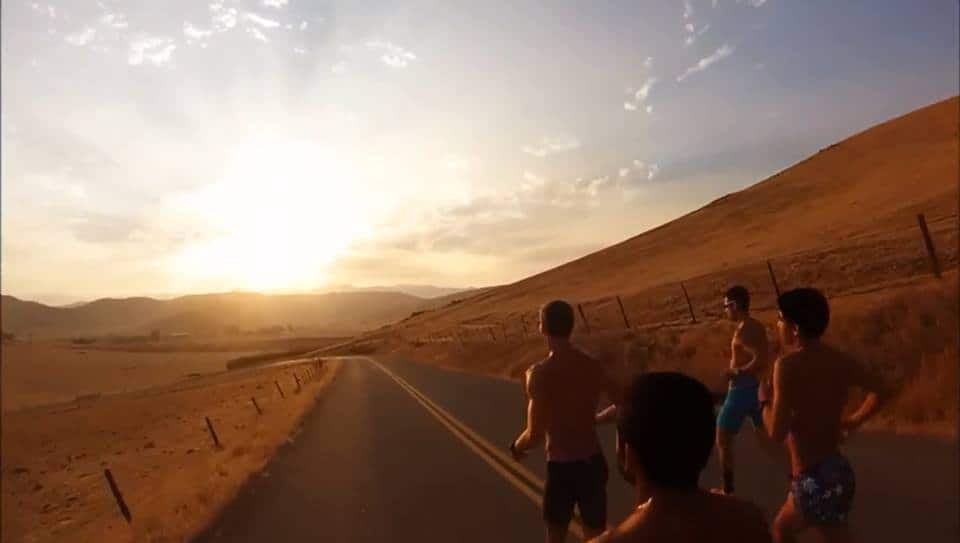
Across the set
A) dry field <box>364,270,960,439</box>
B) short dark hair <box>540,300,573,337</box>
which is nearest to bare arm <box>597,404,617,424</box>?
short dark hair <box>540,300,573,337</box>

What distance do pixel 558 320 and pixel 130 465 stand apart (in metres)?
24.6

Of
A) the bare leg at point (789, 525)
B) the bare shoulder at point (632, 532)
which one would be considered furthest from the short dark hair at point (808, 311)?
the bare shoulder at point (632, 532)

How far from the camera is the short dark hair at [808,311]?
14.1 ft

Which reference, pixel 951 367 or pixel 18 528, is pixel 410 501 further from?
pixel 18 528

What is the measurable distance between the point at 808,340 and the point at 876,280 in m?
33.9

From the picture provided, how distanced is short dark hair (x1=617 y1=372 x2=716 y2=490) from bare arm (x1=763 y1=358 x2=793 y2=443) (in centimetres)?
175

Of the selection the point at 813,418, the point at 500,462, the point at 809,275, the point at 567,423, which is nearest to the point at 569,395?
the point at 567,423

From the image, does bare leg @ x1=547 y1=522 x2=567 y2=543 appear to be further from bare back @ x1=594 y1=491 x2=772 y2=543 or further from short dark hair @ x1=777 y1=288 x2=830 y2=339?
bare back @ x1=594 y1=491 x2=772 y2=543

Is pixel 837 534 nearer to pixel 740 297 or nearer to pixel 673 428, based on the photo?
pixel 673 428

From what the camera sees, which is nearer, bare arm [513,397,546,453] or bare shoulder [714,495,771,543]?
bare shoulder [714,495,771,543]

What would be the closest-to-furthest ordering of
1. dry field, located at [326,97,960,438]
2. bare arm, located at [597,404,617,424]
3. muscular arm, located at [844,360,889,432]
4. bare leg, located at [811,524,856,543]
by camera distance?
bare leg, located at [811,524,856,543] < muscular arm, located at [844,360,889,432] < bare arm, located at [597,404,617,424] < dry field, located at [326,97,960,438]

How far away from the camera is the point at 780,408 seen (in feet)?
14.1

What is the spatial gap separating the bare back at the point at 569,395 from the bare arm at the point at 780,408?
103 centimetres

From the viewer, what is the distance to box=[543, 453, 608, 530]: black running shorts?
507 centimetres
